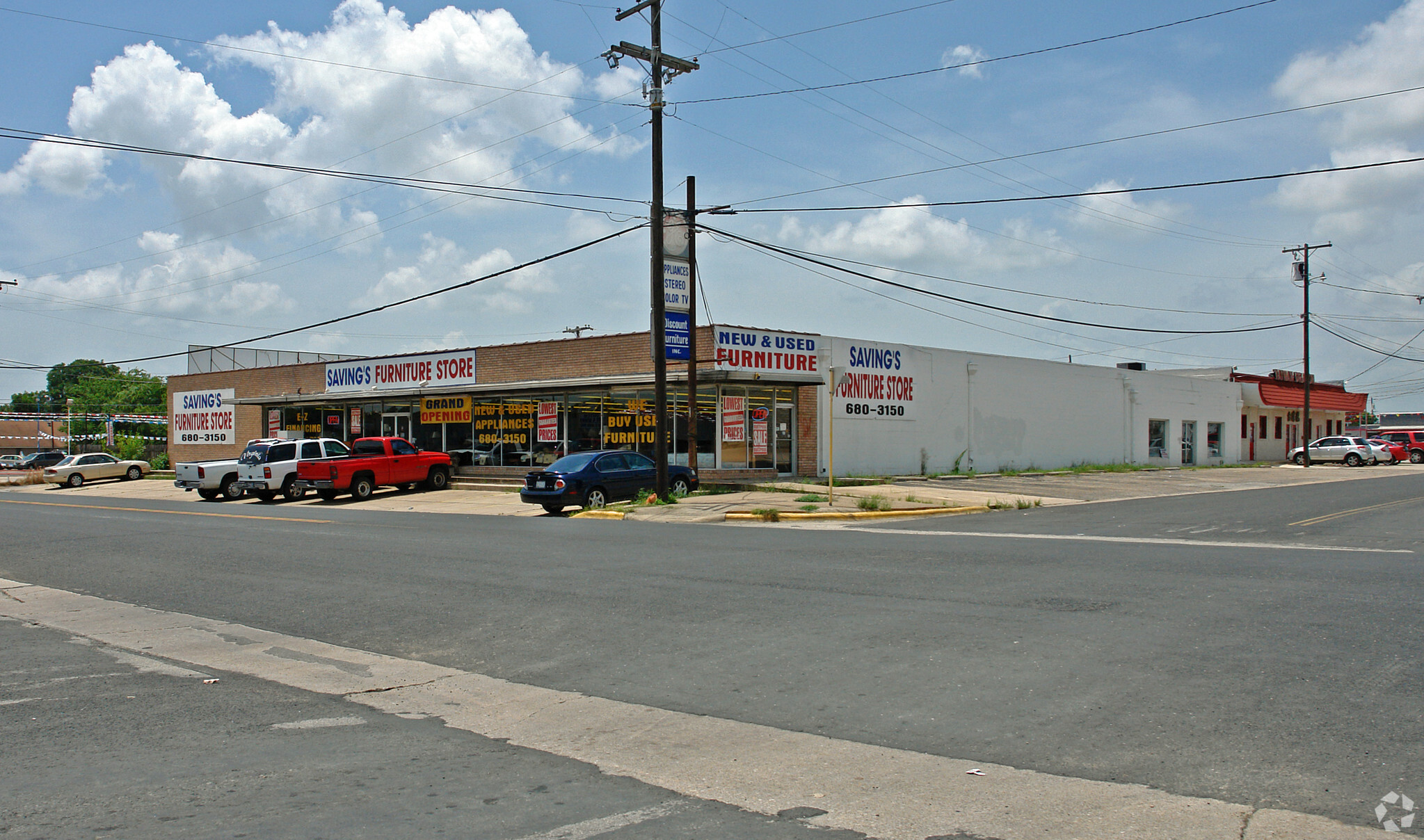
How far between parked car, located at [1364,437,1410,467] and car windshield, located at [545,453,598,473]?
155ft

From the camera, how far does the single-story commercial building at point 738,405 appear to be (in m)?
30.0

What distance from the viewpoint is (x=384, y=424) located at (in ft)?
130

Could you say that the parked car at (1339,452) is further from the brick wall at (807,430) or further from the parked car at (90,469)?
the parked car at (90,469)

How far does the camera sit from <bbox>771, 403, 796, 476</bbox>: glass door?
3059 centimetres

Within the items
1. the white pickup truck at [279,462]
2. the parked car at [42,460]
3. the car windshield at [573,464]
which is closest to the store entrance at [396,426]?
the white pickup truck at [279,462]

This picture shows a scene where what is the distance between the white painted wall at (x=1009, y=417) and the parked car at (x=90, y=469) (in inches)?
1489

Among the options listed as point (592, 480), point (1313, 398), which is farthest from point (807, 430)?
point (1313, 398)

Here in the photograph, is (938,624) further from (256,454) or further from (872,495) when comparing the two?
(256,454)

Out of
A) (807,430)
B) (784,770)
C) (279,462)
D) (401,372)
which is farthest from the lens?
(401,372)

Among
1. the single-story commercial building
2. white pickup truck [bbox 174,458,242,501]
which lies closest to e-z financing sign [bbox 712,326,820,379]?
the single-story commercial building

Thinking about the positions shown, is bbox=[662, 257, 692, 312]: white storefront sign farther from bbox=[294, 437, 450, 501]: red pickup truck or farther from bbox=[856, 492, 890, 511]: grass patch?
bbox=[294, 437, 450, 501]: red pickup truck

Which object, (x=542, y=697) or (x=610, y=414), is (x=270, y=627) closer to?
(x=542, y=697)

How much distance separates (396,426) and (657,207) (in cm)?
1977

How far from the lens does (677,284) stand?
2439 centimetres
